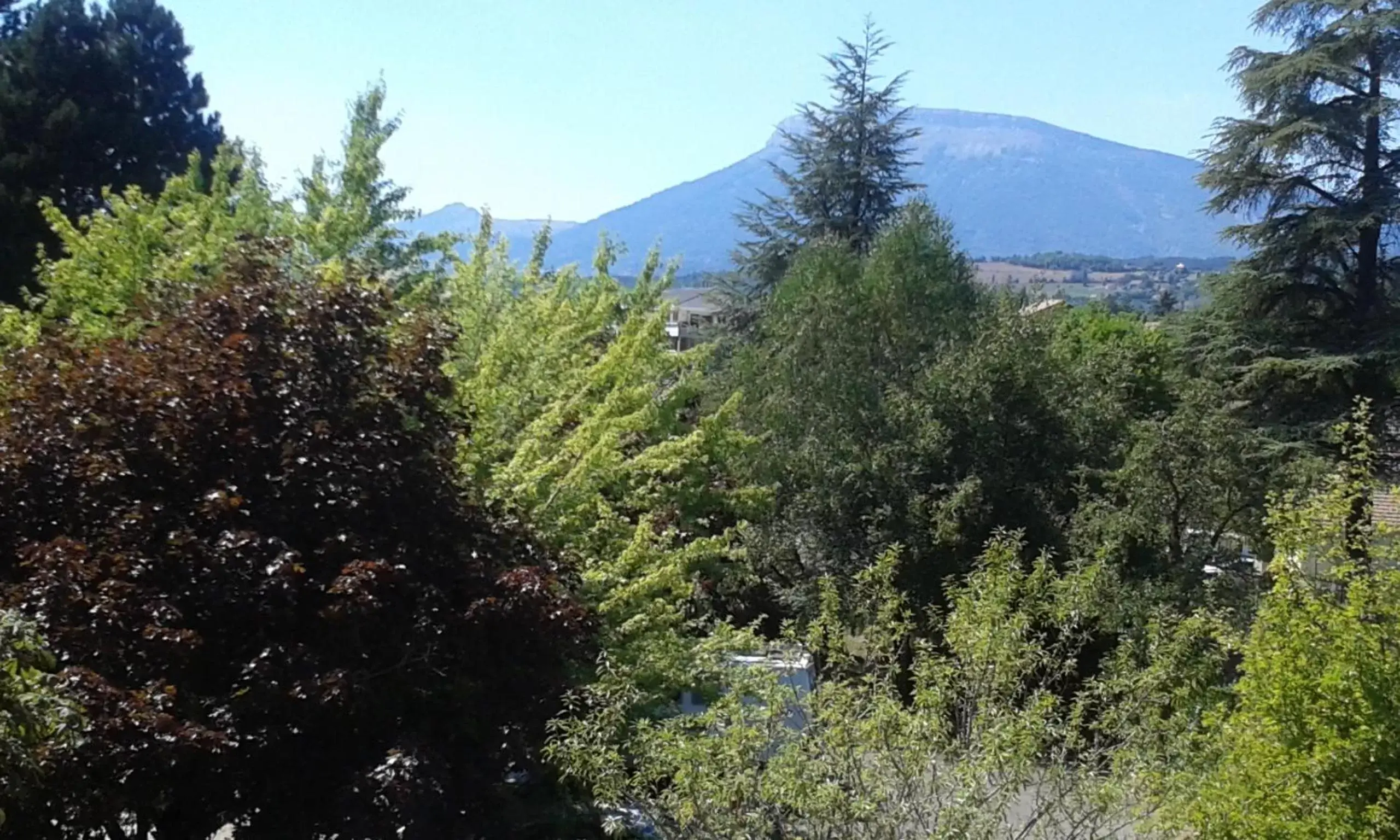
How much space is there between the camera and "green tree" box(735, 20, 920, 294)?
27.3 m

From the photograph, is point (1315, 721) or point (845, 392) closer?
point (1315, 721)

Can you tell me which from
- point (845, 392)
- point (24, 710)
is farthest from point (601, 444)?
point (845, 392)

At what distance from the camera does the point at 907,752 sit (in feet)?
18.5

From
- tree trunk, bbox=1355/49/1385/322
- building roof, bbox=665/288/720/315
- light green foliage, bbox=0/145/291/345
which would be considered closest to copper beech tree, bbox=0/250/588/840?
light green foliage, bbox=0/145/291/345

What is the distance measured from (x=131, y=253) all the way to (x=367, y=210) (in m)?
2.59

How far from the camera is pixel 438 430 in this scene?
22.5 ft

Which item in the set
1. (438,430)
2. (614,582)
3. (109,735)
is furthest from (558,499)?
(109,735)

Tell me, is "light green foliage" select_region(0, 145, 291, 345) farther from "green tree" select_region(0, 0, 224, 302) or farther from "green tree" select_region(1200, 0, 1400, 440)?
"green tree" select_region(1200, 0, 1400, 440)

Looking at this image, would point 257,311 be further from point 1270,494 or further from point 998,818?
point 1270,494

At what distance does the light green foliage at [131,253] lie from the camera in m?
8.98

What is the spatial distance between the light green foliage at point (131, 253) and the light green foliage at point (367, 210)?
50cm

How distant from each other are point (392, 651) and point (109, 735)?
143 cm

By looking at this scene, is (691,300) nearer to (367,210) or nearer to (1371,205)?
(1371,205)

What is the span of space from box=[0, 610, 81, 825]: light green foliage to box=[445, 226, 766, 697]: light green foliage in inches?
139
